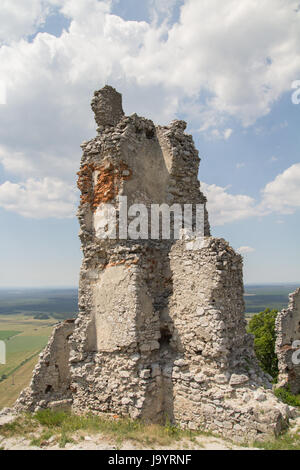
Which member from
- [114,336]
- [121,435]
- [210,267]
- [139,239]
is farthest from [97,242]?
[121,435]

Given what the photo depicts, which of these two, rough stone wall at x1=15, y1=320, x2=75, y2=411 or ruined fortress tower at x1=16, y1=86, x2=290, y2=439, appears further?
rough stone wall at x1=15, y1=320, x2=75, y2=411

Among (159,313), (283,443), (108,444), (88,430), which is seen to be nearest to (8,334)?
(88,430)

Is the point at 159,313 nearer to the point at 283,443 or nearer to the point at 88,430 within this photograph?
the point at 88,430

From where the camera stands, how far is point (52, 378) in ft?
32.4

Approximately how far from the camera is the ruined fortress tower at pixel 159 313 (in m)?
5.88

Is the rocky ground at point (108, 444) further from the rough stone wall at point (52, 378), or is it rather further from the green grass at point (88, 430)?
the rough stone wall at point (52, 378)

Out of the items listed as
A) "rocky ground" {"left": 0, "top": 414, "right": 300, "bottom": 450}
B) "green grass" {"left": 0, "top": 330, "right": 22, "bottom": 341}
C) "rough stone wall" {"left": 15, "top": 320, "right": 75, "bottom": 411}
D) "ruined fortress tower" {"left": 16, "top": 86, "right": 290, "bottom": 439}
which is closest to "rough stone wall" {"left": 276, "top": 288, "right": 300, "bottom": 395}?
"ruined fortress tower" {"left": 16, "top": 86, "right": 290, "bottom": 439}

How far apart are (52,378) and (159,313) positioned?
5414mm

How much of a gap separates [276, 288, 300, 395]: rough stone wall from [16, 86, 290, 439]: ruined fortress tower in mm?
10978

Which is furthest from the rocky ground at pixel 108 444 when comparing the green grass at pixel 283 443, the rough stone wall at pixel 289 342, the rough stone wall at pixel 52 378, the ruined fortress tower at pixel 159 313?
the rough stone wall at pixel 289 342

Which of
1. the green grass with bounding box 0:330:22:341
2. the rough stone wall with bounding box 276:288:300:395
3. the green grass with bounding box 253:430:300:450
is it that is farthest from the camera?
the green grass with bounding box 0:330:22:341

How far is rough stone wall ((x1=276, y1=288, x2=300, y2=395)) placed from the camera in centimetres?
1578

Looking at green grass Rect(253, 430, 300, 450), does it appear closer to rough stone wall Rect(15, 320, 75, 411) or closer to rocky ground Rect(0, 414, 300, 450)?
rocky ground Rect(0, 414, 300, 450)
